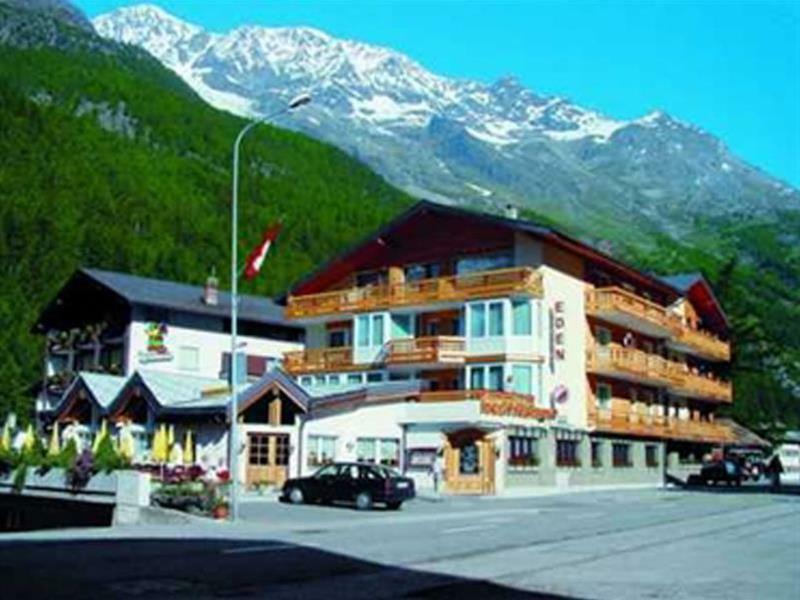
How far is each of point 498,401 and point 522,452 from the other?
10.7 ft

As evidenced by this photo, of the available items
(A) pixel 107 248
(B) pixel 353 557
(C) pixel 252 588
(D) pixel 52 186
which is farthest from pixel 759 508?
(D) pixel 52 186

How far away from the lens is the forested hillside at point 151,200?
308ft

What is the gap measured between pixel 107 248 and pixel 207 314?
131 feet

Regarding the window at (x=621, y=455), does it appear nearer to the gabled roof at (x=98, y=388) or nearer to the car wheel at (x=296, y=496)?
the gabled roof at (x=98, y=388)

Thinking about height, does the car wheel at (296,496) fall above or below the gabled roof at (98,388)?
below

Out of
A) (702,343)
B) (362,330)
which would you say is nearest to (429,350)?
(362,330)

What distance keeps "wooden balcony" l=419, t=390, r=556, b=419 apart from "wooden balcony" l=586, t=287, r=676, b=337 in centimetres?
815

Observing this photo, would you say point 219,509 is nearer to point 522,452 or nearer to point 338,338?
point 522,452

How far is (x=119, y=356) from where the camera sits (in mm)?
62875

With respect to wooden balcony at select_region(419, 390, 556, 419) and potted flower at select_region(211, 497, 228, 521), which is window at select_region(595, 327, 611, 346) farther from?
potted flower at select_region(211, 497, 228, 521)

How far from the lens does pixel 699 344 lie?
236 feet

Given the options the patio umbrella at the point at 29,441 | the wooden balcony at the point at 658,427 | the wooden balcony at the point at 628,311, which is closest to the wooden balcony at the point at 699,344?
the wooden balcony at the point at 628,311

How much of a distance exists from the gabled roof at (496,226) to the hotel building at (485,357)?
0.40ft

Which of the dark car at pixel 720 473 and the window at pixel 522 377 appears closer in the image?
the window at pixel 522 377
